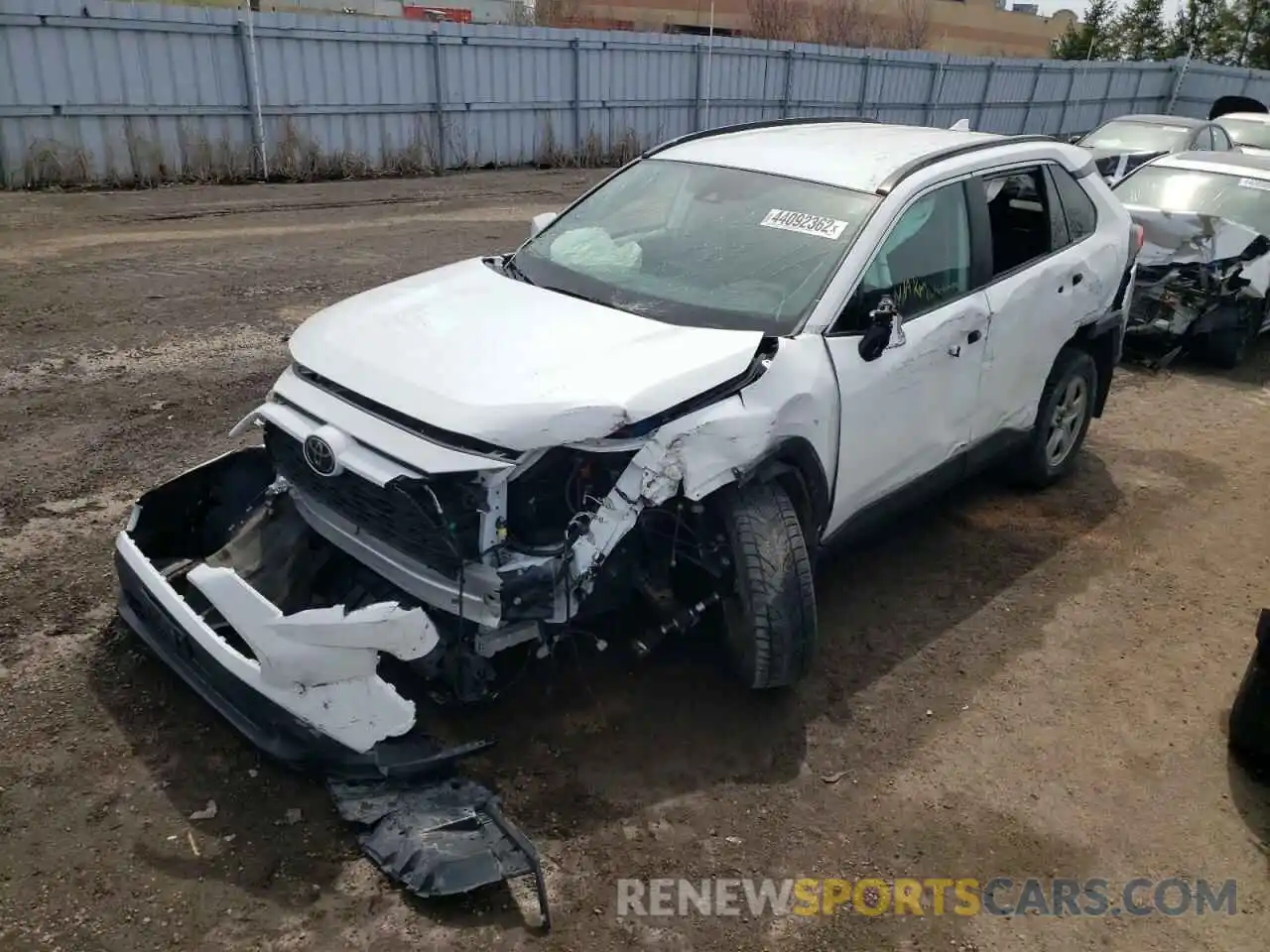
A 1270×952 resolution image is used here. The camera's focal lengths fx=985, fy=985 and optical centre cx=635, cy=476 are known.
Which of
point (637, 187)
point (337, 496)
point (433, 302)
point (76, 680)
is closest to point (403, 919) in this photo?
point (337, 496)

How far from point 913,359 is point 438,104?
1415 cm

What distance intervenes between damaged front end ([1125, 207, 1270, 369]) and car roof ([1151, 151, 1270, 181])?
2.90 feet

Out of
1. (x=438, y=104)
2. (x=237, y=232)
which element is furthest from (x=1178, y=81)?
(x=237, y=232)

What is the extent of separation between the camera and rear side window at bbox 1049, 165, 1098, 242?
5.11 metres

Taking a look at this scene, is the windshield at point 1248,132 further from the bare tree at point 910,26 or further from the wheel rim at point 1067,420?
the bare tree at point 910,26

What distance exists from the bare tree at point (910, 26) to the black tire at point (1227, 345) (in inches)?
1132

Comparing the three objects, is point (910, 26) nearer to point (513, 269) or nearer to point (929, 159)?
point (929, 159)

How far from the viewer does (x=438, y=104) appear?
16188 millimetres

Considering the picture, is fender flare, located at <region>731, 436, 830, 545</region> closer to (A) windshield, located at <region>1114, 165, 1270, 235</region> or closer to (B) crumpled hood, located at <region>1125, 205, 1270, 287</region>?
(B) crumpled hood, located at <region>1125, 205, 1270, 287</region>

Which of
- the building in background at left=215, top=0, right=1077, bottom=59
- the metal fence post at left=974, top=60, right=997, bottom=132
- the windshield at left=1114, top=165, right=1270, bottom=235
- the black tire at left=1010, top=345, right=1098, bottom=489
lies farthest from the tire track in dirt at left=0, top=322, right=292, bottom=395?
the metal fence post at left=974, top=60, right=997, bottom=132

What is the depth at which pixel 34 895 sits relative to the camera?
2670mm

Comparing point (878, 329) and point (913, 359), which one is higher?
point (878, 329)

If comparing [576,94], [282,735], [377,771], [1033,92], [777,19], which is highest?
[777,19]

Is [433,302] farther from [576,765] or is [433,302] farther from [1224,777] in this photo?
[1224,777]
